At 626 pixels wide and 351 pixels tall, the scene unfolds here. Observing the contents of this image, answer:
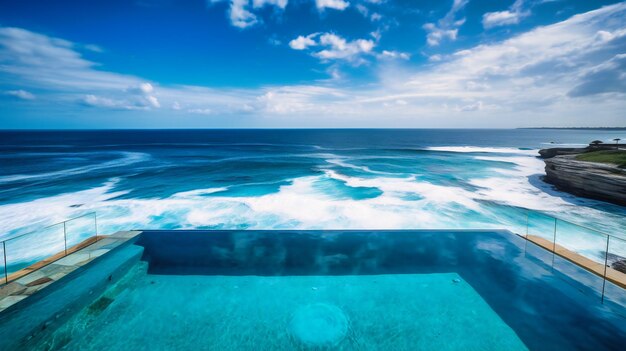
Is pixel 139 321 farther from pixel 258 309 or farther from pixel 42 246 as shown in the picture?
pixel 42 246

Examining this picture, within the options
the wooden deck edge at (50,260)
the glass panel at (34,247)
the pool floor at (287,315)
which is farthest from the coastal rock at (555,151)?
the glass panel at (34,247)

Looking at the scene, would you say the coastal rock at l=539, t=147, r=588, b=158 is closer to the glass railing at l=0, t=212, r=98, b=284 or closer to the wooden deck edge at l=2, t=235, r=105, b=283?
the wooden deck edge at l=2, t=235, r=105, b=283

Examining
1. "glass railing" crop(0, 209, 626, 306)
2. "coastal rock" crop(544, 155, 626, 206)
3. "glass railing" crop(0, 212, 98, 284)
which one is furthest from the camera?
"coastal rock" crop(544, 155, 626, 206)

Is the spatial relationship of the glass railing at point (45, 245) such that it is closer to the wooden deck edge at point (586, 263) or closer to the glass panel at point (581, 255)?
the glass panel at point (581, 255)

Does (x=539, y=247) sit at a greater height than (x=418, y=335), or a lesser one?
greater

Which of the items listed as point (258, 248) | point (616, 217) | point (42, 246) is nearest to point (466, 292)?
point (258, 248)

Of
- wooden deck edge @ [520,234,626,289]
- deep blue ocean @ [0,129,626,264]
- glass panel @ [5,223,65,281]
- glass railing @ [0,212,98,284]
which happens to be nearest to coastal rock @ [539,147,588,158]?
deep blue ocean @ [0,129,626,264]
